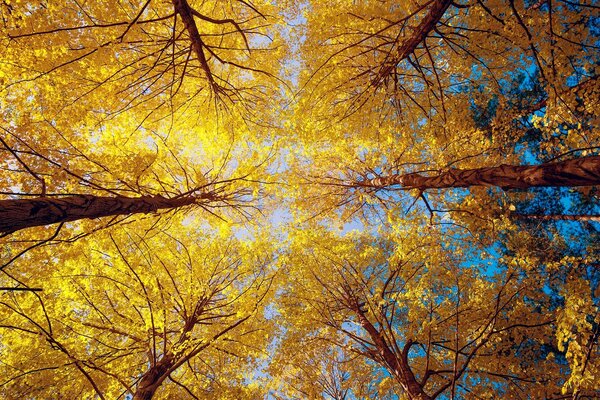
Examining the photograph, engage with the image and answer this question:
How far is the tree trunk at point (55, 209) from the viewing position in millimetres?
1696

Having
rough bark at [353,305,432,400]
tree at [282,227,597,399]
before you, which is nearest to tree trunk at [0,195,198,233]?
rough bark at [353,305,432,400]

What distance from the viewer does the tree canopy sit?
10.9 ft

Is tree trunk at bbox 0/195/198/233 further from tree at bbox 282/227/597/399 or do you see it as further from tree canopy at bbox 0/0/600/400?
tree at bbox 282/227/597/399

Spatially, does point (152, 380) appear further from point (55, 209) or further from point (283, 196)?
point (283, 196)

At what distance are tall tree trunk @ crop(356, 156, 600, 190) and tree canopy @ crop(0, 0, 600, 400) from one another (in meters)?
0.02

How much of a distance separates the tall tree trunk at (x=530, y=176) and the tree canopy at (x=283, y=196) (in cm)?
2

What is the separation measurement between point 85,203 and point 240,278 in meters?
4.74

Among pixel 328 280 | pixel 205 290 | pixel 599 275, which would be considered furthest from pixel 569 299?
pixel 599 275

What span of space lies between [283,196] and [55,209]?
426 cm

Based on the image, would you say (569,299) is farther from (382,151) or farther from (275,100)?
(275,100)

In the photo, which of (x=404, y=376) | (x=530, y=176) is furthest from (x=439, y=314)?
(x=530, y=176)

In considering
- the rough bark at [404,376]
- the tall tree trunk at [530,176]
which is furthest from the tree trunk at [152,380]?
the tall tree trunk at [530,176]

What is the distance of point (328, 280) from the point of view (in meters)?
6.61

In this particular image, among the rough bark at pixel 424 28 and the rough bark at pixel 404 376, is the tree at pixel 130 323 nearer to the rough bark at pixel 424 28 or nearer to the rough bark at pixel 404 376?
the rough bark at pixel 404 376
